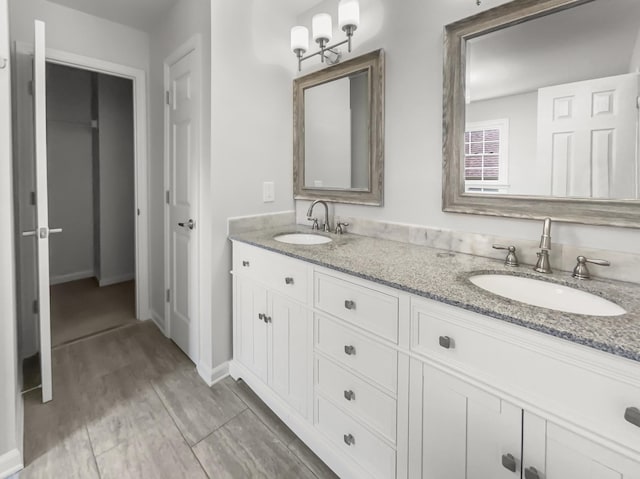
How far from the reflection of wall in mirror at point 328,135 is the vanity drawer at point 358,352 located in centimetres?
95

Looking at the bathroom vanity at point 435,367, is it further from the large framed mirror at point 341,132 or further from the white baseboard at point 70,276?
the white baseboard at point 70,276

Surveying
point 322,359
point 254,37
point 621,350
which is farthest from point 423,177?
point 254,37

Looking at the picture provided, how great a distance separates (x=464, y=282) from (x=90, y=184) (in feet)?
14.3

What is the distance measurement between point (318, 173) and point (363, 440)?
4.95 ft

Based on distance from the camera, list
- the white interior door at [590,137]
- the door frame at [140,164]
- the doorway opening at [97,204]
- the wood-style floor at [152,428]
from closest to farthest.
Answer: the white interior door at [590,137]
the wood-style floor at [152,428]
the door frame at [140,164]
the doorway opening at [97,204]

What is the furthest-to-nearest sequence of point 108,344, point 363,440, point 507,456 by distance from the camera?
1. point 108,344
2. point 363,440
3. point 507,456

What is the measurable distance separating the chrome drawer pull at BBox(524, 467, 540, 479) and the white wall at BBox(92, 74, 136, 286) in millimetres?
4140

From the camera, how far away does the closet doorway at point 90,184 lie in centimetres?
361

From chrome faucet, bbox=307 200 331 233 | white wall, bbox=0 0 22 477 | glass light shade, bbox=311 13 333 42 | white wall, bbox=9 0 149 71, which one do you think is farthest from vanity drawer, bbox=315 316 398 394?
white wall, bbox=9 0 149 71

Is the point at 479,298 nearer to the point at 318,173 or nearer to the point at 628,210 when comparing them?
the point at 628,210

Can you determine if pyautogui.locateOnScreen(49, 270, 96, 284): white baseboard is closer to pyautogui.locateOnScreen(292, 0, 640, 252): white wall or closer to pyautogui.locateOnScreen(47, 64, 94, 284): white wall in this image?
pyautogui.locateOnScreen(47, 64, 94, 284): white wall

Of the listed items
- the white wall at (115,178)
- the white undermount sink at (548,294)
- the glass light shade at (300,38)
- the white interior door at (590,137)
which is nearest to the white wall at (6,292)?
the glass light shade at (300,38)

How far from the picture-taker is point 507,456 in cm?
87

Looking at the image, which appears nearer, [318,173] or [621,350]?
[621,350]
